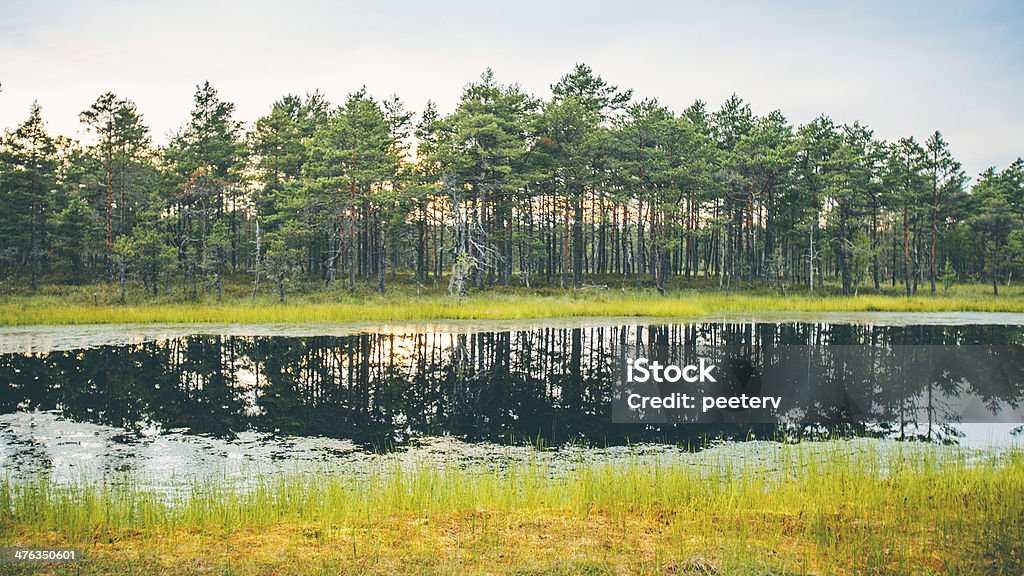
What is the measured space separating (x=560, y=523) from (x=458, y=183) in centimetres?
4025

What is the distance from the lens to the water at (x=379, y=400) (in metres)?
9.96

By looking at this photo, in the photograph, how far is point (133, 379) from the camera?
15.8 m

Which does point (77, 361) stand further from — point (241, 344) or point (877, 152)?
point (877, 152)

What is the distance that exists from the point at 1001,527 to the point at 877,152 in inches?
2112

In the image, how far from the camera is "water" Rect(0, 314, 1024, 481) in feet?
32.7

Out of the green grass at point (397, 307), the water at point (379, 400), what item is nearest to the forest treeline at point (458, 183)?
the green grass at point (397, 307)

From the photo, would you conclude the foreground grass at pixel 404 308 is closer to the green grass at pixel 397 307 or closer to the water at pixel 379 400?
the green grass at pixel 397 307

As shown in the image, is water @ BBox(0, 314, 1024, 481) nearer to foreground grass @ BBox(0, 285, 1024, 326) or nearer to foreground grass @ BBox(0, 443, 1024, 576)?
foreground grass @ BBox(0, 443, 1024, 576)

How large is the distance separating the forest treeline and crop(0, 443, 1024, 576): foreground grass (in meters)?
30.6

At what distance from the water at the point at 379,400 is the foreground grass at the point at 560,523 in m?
1.68

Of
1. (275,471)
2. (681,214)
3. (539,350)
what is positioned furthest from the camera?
(681,214)

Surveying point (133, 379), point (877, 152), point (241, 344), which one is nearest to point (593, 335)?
point (241, 344)

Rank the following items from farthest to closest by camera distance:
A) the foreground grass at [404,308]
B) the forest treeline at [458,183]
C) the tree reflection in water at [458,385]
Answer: the forest treeline at [458,183] < the foreground grass at [404,308] < the tree reflection in water at [458,385]

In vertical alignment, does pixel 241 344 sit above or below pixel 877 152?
below
